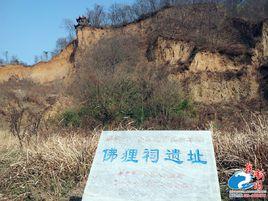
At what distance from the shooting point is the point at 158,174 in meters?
4.79

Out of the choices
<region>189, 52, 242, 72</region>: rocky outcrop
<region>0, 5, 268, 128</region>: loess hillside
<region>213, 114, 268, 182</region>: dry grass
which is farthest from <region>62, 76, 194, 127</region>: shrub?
<region>213, 114, 268, 182</region>: dry grass

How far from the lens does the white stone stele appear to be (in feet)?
14.9

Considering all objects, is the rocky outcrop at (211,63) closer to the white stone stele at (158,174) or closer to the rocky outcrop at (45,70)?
the rocky outcrop at (45,70)

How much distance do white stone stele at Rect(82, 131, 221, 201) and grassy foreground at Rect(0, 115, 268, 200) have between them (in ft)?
4.59

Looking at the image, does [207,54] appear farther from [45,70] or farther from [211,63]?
[45,70]

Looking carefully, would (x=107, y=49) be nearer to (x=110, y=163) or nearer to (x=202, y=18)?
(x=202, y=18)

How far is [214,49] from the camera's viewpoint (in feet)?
70.7

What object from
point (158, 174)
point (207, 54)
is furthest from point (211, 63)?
point (158, 174)

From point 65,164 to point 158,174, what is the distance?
9.00 ft

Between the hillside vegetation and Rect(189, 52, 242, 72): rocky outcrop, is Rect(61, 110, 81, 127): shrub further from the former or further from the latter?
Rect(189, 52, 242, 72): rocky outcrop

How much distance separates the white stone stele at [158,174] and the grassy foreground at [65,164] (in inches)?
55.1

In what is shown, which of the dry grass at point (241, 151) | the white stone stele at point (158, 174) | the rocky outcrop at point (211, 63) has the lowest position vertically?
the rocky outcrop at point (211, 63)

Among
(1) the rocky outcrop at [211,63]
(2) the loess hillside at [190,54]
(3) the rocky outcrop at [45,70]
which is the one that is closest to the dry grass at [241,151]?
(2) the loess hillside at [190,54]

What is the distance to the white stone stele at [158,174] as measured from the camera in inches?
179
